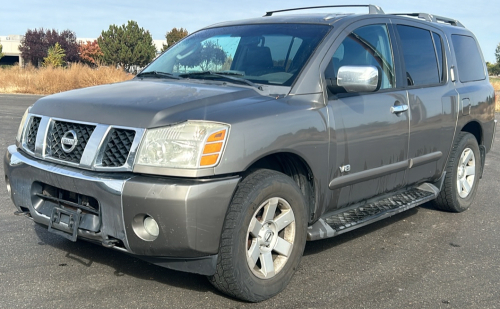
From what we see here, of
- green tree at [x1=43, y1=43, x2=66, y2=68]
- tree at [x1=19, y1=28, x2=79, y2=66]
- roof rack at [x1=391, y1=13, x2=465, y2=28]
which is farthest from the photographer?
tree at [x1=19, y1=28, x2=79, y2=66]

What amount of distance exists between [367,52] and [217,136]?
1.96m

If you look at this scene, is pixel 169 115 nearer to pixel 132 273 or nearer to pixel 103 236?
pixel 103 236

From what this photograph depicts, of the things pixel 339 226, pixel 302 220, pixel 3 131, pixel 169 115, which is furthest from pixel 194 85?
pixel 3 131

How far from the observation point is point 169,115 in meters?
3.28

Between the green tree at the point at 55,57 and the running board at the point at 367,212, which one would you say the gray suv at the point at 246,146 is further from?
the green tree at the point at 55,57

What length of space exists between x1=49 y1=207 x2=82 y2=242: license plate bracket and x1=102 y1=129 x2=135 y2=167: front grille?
394 millimetres

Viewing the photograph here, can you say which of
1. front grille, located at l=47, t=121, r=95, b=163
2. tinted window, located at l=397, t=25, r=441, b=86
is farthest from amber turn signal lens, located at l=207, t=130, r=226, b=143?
tinted window, located at l=397, t=25, r=441, b=86

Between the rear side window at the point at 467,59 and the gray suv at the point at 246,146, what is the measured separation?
2.08 ft

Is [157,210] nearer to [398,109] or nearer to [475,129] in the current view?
[398,109]

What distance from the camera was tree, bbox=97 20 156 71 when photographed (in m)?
54.4

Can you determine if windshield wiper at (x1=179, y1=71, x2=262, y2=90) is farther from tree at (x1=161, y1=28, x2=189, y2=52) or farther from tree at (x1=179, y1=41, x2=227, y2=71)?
tree at (x1=161, y1=28, x2=189, y2=52)

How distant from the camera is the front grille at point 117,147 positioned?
3.26 m

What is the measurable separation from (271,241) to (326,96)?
3.69 ft

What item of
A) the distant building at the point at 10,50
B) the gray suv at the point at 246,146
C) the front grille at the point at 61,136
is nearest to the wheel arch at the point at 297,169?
the gray suv at the point at 246,146
